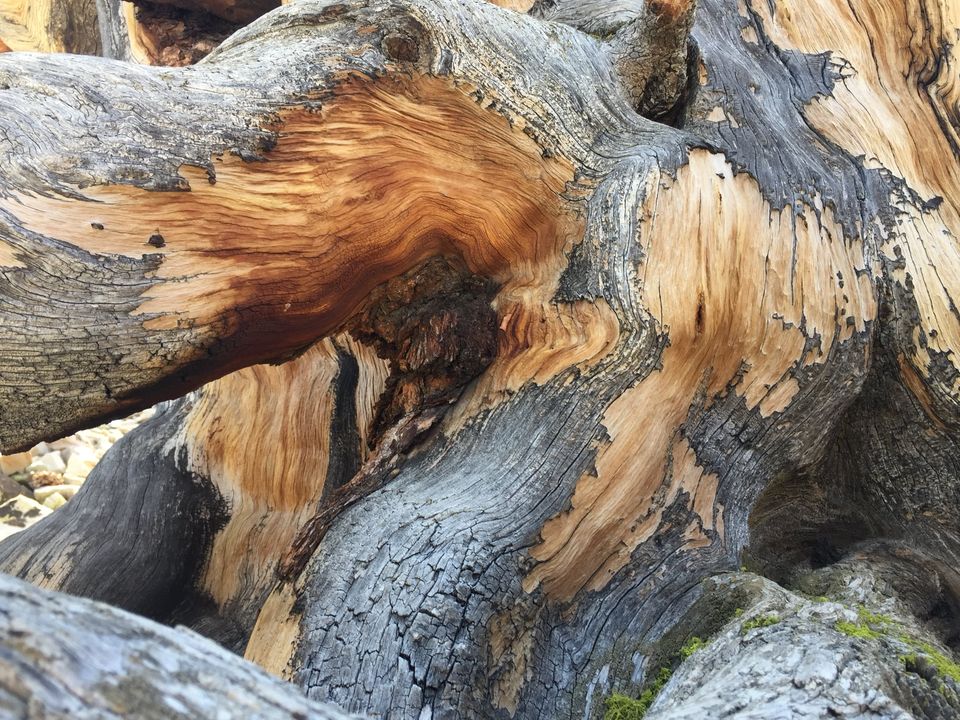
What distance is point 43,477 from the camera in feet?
15.1

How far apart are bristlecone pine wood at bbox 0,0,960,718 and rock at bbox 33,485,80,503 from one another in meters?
2.08

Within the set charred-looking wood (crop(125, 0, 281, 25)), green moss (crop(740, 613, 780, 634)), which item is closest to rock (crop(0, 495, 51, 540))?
charred-looking wood (crop(125, 0, 281, 25))

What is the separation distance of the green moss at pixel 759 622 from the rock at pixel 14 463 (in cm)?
425

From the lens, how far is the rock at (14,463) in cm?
455

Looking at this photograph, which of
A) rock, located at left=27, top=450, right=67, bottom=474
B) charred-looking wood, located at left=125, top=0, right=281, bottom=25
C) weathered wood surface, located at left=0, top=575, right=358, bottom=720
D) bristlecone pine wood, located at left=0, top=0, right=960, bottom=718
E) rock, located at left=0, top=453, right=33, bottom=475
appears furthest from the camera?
rock, located at left=27, top=450, right=67, bottom=474

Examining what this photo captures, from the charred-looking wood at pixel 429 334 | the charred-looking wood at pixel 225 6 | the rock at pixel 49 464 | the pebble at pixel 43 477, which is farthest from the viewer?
the rock at pixel 49 464

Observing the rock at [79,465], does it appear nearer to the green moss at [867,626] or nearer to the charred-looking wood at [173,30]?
the charred-looking wood at [173,30]

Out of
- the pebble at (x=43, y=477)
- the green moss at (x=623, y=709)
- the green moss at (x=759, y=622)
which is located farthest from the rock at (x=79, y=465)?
the green moss at (x=759, y=622)

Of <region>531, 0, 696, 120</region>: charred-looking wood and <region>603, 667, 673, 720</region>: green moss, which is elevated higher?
<region>531, 0, 696, 120</region>: charred-looking wood

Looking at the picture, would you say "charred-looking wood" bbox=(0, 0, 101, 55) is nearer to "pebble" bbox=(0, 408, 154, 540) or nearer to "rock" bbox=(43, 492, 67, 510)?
"pebble" bbox=(0, 408, 154, 540)

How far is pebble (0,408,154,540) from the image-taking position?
427 cm

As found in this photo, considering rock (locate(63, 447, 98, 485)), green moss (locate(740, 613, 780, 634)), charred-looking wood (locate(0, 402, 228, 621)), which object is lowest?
rock (locate(63, 447, 98, 485))

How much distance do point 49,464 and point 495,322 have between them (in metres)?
3.75

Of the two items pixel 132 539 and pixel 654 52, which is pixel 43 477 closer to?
pixel 132 539
